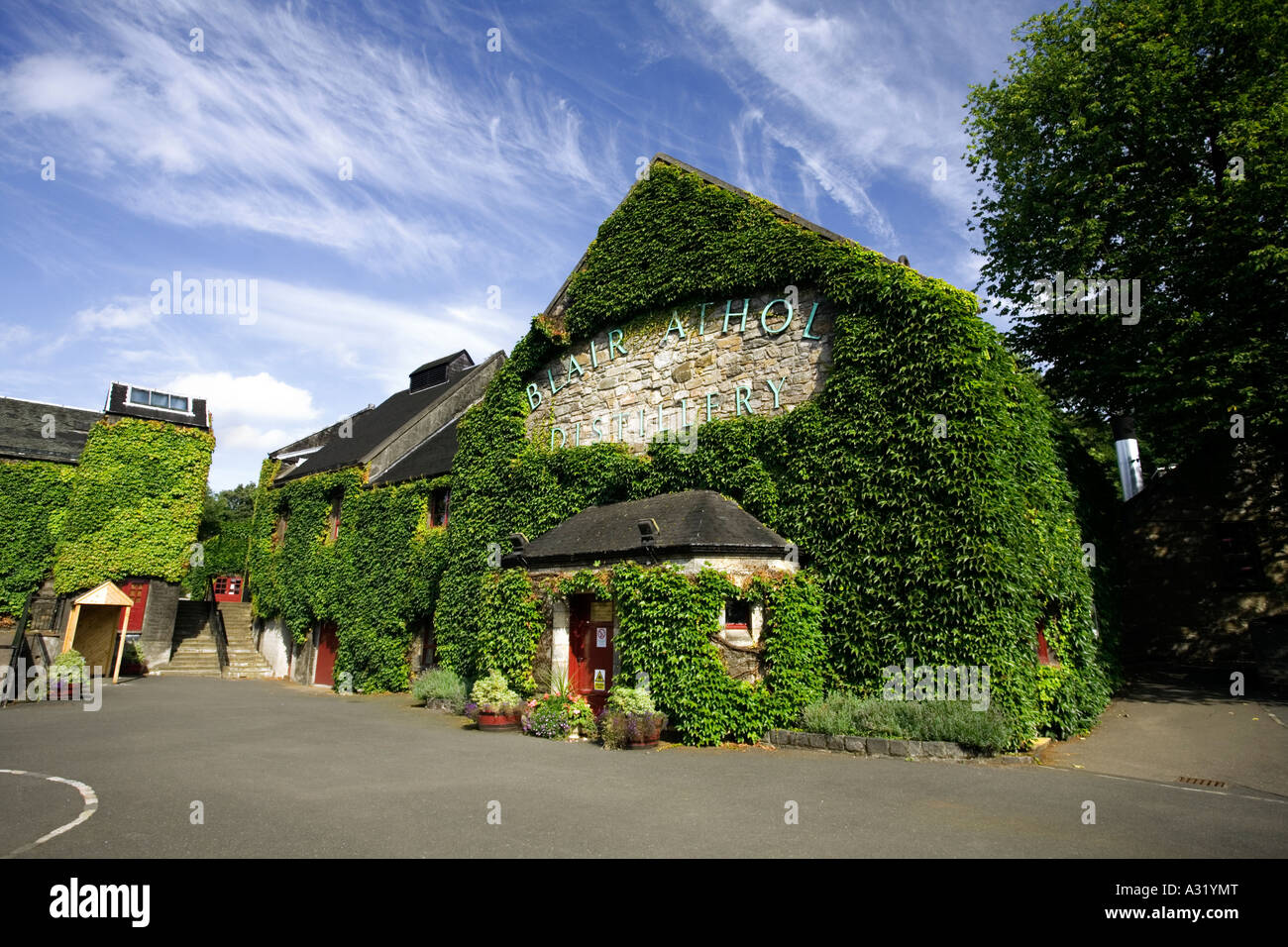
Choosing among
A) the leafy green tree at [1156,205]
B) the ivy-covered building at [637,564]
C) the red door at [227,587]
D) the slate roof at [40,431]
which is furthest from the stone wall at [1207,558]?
the red door at [227,587]

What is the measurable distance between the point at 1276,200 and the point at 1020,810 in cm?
1392

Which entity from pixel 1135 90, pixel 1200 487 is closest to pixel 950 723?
pixel 1200 487

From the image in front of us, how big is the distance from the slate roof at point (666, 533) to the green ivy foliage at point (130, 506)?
60.6ft

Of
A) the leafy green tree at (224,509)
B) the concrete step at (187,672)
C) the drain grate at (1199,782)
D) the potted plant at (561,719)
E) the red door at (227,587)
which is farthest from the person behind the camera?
the leafy green tree at (224,509)

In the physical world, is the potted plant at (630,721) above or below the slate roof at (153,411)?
below

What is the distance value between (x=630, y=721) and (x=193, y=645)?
75.9 ft

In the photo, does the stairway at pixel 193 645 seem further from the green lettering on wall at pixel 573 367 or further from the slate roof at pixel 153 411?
the green lettering on wall at pixel 573 367

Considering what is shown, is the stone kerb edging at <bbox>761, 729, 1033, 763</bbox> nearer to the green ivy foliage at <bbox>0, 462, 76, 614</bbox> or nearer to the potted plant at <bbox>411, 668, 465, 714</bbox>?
the potted plant at <bbox>411, 668, 465, 714</bbox>

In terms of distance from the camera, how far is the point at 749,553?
11.9 metres

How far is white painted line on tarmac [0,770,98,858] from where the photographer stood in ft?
17.9

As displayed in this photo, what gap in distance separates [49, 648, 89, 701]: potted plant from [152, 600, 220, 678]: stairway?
8008 mm

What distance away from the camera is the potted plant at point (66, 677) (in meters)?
16.2

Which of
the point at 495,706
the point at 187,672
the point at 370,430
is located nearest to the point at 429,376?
the point at 370,430
